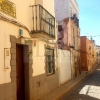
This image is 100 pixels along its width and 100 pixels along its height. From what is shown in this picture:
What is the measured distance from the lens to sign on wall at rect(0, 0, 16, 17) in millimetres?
5893

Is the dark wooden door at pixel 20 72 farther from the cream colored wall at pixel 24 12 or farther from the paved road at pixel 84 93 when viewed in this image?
the paved road at pixel 84 93

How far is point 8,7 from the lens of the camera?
6.26 meters

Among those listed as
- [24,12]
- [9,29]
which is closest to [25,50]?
[24,12]

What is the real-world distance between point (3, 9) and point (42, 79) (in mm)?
4786

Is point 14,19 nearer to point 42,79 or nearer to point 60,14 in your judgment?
point 42,79

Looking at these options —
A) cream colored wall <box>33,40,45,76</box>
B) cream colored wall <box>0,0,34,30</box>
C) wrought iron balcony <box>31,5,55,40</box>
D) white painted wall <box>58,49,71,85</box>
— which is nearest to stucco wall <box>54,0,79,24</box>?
white painted wall <box>58,49,71,85</box>

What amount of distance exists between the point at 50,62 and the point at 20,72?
12.2ft

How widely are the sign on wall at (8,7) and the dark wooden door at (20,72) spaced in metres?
1.67

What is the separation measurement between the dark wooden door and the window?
286 cm

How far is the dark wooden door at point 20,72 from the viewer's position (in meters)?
7.55

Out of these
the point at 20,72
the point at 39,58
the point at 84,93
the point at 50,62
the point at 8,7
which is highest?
the point at 8,7

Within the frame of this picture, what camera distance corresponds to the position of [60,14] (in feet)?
68.1

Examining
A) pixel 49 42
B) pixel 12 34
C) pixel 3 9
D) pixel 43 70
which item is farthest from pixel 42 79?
pixel 3 9

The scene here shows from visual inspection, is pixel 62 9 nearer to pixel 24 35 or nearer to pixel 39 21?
pixel 39 21
